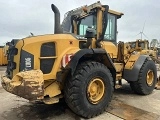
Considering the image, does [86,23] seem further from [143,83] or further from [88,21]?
[143,83]

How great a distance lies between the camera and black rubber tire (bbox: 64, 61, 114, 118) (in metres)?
4.51

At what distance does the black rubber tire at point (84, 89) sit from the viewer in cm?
451

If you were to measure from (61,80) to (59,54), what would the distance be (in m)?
0.54

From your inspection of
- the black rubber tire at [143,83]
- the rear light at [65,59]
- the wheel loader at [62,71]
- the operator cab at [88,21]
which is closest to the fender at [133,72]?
the black rubber tire at [143,83]

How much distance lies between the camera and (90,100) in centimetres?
477

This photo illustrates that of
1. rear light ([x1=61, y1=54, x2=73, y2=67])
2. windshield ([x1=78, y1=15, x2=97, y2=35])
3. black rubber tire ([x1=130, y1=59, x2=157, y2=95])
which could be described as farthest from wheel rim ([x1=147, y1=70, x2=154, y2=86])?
rear light ([x1=61, y1=54, x2=73, y2=67])

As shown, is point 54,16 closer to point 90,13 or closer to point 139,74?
point 90,13

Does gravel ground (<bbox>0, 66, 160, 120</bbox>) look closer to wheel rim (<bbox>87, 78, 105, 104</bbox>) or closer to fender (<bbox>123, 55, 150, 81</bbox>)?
wheel rim (<bbox>87, 78, 105, 104</bbox>)

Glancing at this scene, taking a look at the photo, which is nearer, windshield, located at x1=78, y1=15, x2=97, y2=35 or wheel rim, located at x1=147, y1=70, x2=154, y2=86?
windshield, located at x1=78, y1=15, x2=97, y2=35

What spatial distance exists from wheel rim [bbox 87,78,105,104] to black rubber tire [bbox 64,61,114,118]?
0.23ft

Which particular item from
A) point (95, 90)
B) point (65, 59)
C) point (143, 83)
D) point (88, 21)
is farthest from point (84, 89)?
point (143, 83)

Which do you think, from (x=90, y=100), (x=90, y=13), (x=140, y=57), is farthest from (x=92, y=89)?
(x=140, y=57)

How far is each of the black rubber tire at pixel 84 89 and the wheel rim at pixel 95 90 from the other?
71mm

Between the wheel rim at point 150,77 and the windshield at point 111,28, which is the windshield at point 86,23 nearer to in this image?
the windshield at point 111,28
